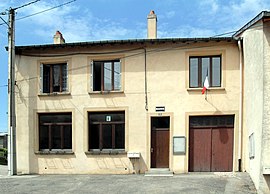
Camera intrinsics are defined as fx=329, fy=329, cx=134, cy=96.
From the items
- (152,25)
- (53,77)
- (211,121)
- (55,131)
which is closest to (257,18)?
(211,121)

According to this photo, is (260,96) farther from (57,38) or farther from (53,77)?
(57,38)

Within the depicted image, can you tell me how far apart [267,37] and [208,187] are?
5386 millimetres

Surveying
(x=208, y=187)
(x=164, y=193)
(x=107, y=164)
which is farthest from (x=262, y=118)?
(x=107, y=164)

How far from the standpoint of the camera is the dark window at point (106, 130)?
1584 cm

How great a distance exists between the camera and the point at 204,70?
50.3 feet

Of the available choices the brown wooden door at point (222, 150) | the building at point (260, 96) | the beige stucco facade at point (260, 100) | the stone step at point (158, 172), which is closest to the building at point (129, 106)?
the brown wooden door at point (222, 150)

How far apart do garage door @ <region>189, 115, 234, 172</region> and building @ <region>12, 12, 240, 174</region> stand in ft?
0.15

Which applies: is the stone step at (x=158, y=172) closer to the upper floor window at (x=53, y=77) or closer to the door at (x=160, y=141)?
the door at (x=160, y=141)

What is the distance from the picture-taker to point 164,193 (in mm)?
10875

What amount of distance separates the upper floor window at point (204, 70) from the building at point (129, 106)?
5 centimetres

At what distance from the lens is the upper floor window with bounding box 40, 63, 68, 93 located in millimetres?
16453

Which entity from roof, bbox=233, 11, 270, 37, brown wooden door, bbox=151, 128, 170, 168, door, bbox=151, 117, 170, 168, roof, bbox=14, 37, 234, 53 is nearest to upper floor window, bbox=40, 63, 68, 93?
roof, bbox=14, 37, 234, 53

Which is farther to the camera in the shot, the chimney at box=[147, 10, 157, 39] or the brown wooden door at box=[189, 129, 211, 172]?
the chimney at box=[147, 10, 157, 39]

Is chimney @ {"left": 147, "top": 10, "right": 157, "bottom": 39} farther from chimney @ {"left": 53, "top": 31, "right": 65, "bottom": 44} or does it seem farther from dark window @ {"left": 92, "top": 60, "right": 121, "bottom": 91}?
chimney @ {"left": 53, "top": 31, "right": 65, "bottom": 44}
